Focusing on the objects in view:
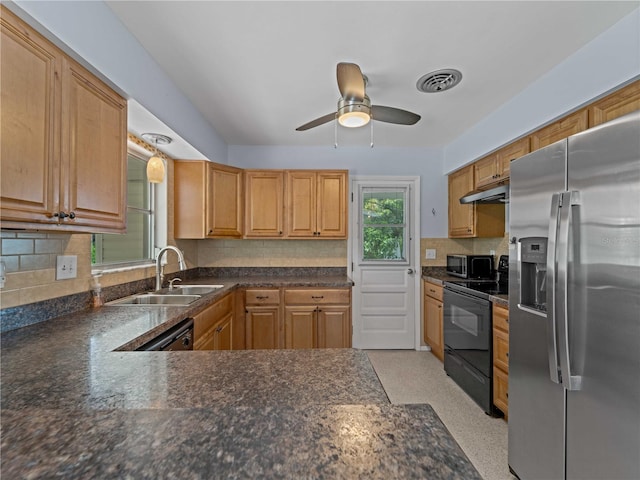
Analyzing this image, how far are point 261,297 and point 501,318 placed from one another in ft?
6.80

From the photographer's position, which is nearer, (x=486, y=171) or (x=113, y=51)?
(x=113, y=51)

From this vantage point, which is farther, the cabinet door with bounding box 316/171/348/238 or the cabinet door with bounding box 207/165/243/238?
the cabinet door with bounding box 316/171/348/238

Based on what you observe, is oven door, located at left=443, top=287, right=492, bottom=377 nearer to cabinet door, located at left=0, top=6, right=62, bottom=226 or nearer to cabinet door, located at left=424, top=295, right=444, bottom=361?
cabinet door, located at left=424, top=295, right=444, bottom=361

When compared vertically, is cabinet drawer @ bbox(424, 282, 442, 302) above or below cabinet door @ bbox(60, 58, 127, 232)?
below

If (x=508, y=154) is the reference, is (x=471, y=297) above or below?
below

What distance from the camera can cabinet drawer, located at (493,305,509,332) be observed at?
2.04 metres

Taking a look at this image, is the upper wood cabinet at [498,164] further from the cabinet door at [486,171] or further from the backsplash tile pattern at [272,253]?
the backsplash tile pattern at [272,253]

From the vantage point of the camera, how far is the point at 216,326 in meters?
2.40

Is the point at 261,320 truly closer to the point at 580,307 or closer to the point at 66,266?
the point at 66,266

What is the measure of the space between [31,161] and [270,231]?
2314 millimetres

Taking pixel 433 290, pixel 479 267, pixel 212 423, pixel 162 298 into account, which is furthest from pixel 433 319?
pixel 212 423

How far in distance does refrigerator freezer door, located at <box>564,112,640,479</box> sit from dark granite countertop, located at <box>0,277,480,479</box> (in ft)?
3.13

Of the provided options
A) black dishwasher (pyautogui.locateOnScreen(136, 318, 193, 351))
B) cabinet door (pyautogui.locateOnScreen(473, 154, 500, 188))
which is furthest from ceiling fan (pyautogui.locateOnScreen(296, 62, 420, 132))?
black dishwasher (pyautogui.locateOnScreen(136, 318, 193, 351))

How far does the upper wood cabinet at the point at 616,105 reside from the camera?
1.53m
